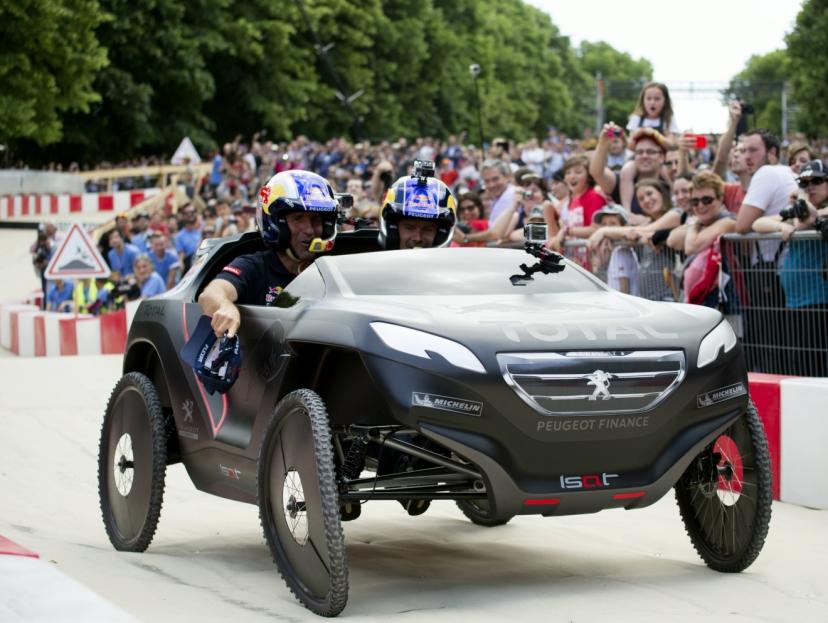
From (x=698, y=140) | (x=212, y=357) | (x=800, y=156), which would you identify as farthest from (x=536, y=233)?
(x=698, y=140)

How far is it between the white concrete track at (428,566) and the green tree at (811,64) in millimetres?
54372

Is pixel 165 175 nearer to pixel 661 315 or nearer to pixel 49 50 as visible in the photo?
pixel 49 50

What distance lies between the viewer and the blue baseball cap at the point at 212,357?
7.55m

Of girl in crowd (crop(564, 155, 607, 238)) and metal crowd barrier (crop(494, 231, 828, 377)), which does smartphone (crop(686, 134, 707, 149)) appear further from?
metal crowd barrier (crop(494, 231, 828, 377))

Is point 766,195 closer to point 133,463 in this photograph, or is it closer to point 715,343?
point 715,343

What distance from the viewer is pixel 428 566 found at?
7.84 meters

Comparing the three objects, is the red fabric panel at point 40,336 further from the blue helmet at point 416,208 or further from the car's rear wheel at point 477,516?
the blue helmet at point 416,208

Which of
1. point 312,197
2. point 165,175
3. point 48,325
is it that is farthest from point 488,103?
point 312,197

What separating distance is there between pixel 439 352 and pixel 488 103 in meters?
105

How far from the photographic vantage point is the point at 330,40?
263 ft

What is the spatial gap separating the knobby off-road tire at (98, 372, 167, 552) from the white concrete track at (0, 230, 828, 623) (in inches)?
5.8

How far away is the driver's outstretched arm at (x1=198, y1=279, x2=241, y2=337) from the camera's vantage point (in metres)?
7.41

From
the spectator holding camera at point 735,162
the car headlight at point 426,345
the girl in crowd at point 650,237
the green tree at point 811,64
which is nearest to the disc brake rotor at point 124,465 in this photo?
the car headlight at point 426,345

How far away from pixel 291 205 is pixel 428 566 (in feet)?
6.02
